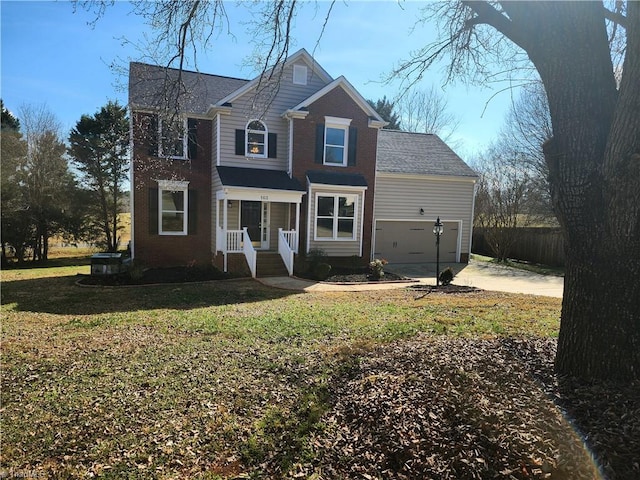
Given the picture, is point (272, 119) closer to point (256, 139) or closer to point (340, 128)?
point (256, 139)

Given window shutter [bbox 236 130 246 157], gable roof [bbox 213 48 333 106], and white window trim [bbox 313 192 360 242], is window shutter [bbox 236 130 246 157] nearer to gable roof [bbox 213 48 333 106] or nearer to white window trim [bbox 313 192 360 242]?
gable roof [bbox 213 48 333 106]

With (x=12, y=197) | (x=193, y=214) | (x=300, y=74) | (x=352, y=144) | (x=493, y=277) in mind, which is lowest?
(x=493, y=277)

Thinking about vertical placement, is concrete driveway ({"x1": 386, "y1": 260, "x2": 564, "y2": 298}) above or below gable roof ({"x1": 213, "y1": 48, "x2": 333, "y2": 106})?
below

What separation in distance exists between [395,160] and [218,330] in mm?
14707

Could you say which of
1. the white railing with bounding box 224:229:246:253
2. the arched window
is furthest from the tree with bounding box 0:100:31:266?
the white railing with bounding box 224:229:246:253

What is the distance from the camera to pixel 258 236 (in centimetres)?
1627

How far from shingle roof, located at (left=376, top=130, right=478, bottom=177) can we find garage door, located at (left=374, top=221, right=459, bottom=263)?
252 cm

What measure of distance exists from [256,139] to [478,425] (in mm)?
14187

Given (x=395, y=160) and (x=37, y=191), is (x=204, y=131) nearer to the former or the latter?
(x=395, y=160)

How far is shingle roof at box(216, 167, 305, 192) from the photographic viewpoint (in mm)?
14195

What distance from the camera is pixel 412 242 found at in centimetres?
1909

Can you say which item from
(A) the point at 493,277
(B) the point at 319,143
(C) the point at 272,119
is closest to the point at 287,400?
(B) the point at 319,143

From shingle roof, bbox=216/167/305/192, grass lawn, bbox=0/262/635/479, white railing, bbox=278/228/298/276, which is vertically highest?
shingle roof, bbox=216/167/305/192

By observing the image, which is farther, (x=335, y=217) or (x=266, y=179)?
(x=335, y=217)
